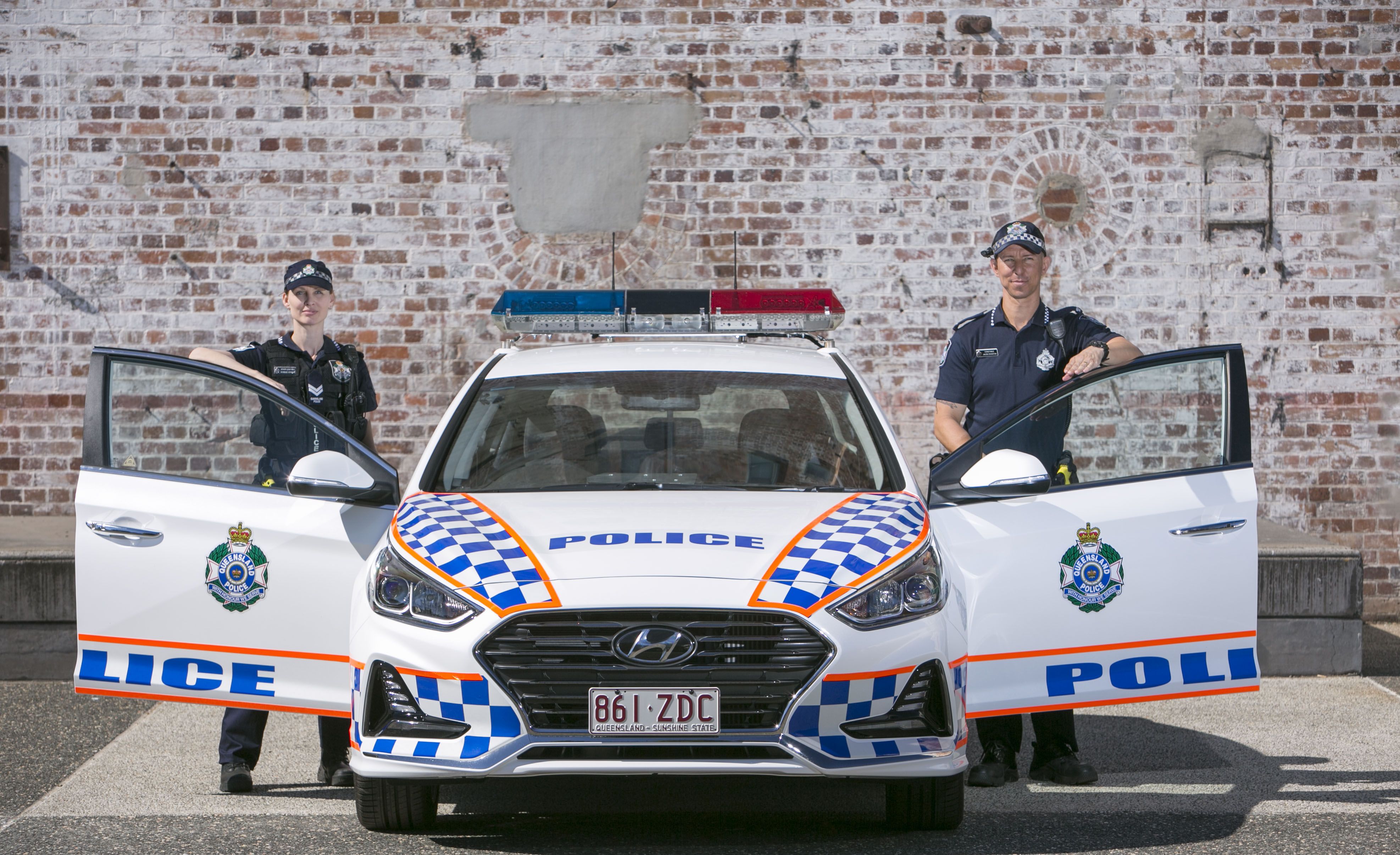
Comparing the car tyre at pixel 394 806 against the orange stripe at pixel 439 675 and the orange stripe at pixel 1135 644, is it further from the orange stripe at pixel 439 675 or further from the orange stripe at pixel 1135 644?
the orange stripe at pixel 1135 644

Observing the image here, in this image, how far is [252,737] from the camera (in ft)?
16.0

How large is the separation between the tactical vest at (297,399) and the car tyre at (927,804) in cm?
217

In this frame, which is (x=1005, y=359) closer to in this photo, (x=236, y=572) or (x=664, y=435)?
(x=664, y=435)

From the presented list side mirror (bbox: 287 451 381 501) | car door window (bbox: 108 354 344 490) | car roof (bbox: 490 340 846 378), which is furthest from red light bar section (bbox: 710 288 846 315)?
car door window (bbox: 108 354 344 490)

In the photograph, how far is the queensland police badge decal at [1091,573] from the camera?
14.1 feet

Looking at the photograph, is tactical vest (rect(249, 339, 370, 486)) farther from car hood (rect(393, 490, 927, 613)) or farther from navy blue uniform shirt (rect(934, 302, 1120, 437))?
navy blue uniform shirt (rect(934, 302, 1120, 437))

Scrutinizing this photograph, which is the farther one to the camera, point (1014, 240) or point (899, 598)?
point (1014, 240)

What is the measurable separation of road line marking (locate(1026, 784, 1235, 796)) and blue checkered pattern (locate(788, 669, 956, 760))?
140 cm

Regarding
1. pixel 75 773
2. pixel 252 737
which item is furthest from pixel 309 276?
pixel 75 773

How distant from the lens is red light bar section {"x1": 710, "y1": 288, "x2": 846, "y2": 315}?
16.8ft

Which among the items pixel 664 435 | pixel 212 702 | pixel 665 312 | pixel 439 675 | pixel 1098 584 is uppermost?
pixel 665 312

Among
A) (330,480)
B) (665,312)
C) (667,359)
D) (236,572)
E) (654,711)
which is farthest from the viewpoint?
(665,312)

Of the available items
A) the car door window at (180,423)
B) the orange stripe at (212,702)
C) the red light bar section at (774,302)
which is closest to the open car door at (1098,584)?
the red light bar section at (774,302)

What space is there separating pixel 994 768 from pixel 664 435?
5.28 feet
